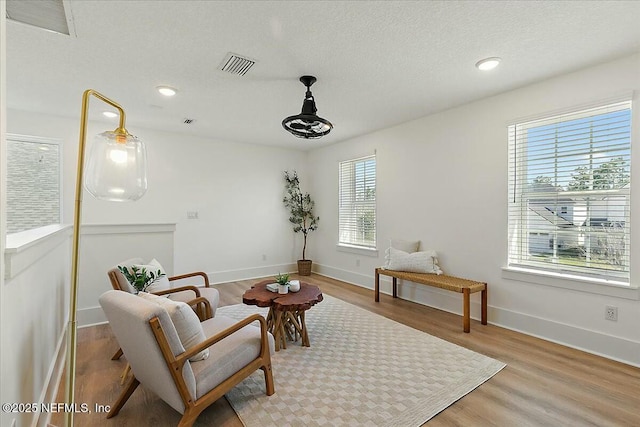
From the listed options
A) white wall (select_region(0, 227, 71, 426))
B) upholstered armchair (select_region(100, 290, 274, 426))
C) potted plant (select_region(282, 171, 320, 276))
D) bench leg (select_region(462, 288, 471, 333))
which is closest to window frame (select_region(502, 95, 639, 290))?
bench leg (select_region(462, 288, 471, 333))

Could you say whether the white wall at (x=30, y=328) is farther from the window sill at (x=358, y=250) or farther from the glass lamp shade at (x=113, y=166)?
the window sill at (x=358, y=250)

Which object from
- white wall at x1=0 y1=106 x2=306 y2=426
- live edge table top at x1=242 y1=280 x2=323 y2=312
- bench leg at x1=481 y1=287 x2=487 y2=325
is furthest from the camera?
bench leg at x1=481 y1=287 x2=487 y2=325

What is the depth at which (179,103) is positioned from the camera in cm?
379

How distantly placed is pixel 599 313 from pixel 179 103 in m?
4.91

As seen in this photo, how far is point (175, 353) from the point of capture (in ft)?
5.45

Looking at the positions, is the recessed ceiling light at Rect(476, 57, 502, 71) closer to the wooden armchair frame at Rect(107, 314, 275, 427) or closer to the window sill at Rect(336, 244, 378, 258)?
the wooden armchair frame at Rect(107, 314, 275, 427)

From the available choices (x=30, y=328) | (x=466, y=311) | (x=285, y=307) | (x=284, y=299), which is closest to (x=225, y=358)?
(x=285, y=307)

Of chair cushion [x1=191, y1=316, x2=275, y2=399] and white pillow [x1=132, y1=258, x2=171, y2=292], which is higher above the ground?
white pillow [x1=132, y1=258, x2=171, y2=292]

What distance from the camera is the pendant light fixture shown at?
109 inches

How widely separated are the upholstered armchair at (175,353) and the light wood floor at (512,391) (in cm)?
23

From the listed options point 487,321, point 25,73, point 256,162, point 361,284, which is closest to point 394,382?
point 487,321

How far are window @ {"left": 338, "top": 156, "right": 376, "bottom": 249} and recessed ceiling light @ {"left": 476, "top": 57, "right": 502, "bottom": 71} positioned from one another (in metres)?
2.48

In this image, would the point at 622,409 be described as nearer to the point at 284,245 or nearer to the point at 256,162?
the point at 284,245

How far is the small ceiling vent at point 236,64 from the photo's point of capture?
105 inches
